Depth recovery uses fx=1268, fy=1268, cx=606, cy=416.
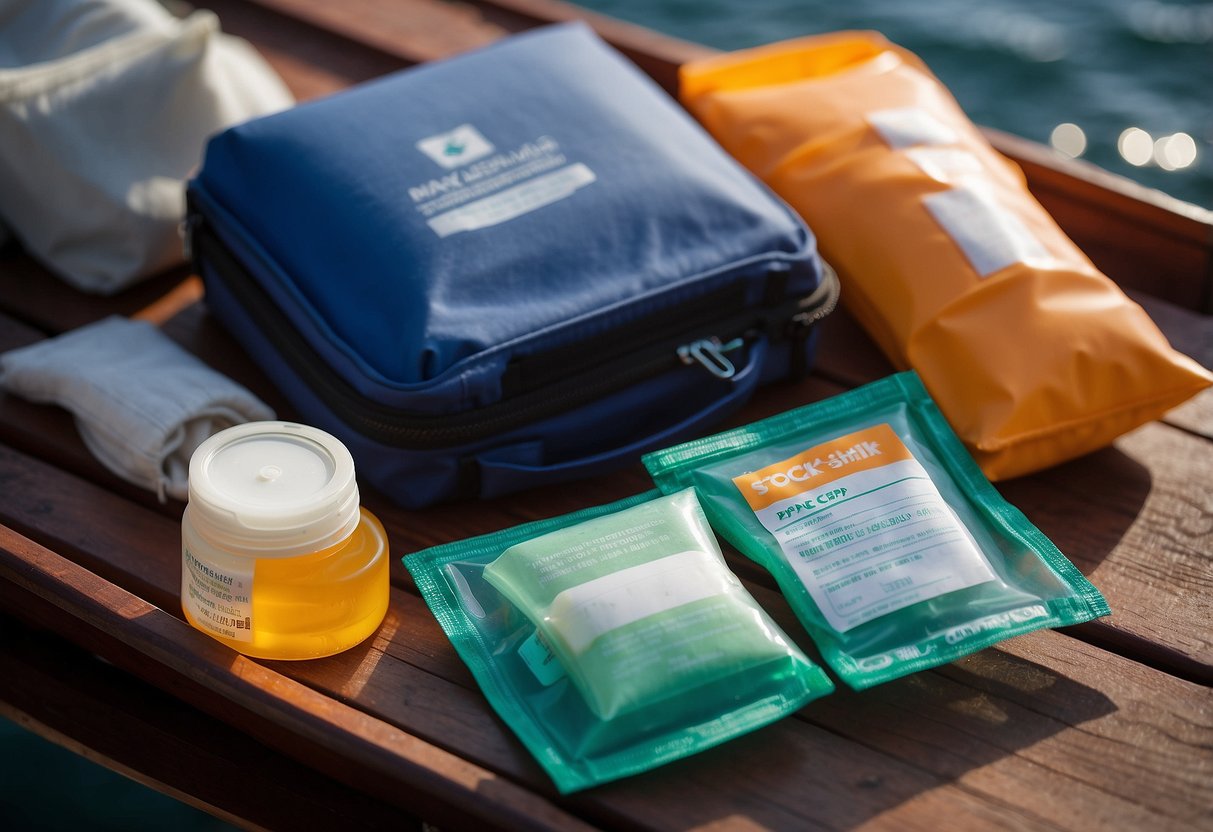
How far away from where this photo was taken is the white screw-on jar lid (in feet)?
3.25

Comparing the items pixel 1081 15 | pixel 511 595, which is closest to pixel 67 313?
pixel 511 595

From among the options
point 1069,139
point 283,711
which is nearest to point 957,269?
point 283,711

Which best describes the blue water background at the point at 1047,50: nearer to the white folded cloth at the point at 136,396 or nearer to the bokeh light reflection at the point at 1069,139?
the bokeh light reflection at the point at 1069,139

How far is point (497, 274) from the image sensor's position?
1264 millimetres

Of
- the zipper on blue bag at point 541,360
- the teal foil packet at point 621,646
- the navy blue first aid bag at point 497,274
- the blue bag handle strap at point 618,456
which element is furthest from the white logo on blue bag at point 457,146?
the teal foil packet at point 621,646

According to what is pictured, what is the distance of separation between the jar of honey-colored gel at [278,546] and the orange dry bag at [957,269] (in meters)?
0.63

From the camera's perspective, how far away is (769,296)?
1364 mm

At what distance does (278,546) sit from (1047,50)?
125 inches

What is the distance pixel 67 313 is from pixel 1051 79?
2.79 meters

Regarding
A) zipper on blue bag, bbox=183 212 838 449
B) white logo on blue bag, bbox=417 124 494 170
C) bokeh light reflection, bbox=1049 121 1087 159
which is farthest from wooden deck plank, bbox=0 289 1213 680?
bokeh light reflection, bbox=1049 121 1087 159

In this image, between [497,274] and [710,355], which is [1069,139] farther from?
[497,274]

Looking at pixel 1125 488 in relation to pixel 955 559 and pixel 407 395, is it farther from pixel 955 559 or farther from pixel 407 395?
pixel 407 395

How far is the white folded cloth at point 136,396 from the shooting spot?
1258 millimetres

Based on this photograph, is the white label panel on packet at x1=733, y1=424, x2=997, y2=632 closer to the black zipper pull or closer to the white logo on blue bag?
the black zipper pull
